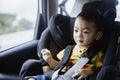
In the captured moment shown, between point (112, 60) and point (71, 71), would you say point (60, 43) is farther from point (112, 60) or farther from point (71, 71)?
point (112, 60)

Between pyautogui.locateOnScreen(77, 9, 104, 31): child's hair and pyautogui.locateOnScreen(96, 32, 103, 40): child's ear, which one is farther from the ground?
pyautogui.locateOnScreen(77, 9, 104, 31): child's hair

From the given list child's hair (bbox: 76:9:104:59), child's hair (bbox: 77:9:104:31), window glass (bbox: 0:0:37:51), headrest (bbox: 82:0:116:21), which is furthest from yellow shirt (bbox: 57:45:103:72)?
window glass (bbox: 0:0:37:51)

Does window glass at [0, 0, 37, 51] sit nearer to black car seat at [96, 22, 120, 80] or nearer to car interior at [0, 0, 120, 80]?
car interior at [0, 0, 120, 80]

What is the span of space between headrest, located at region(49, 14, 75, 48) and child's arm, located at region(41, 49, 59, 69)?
18cm

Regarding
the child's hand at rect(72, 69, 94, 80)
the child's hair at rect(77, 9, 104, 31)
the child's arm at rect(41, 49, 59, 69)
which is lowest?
the child's hand at rect(72, 69, 94, 80)

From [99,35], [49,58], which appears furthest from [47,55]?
[99,35]

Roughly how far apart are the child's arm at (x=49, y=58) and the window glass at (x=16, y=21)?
478 millimetres

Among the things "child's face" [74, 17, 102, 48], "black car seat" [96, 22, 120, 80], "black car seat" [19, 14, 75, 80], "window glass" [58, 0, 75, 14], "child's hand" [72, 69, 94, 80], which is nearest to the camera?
"black car seat" [96, 22, 120, 80]

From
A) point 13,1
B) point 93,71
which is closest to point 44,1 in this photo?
point 13,1

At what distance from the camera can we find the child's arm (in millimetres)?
1877

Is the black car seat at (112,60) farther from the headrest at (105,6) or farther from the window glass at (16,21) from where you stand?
the window glass at (16,21)

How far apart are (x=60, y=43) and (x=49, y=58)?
0.23 m

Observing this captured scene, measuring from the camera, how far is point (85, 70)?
5.67 ft

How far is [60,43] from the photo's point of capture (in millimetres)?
2070
